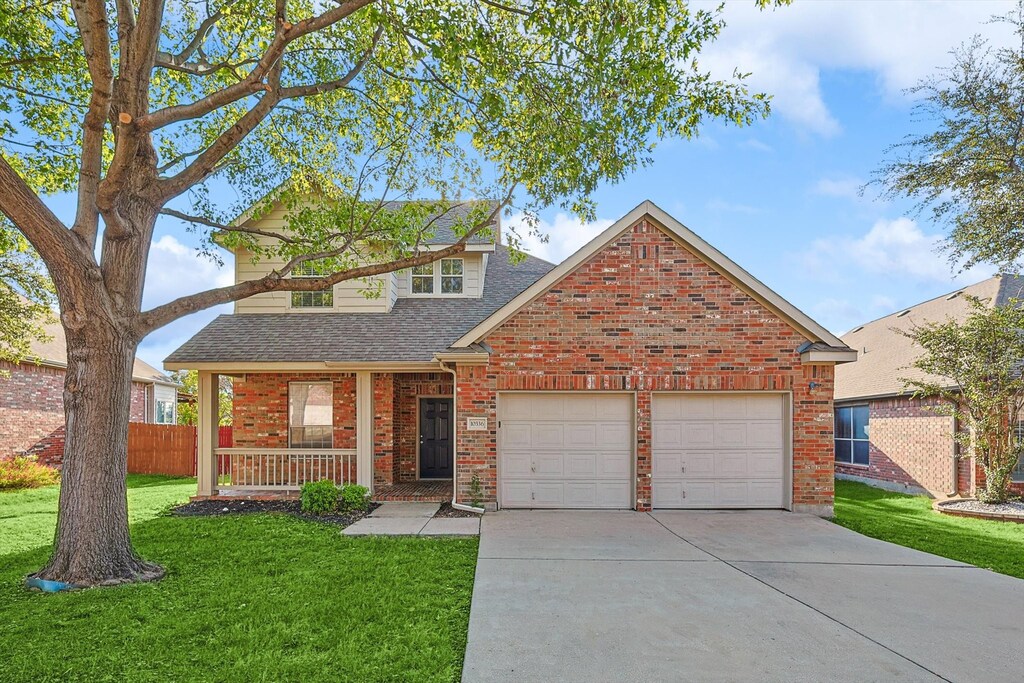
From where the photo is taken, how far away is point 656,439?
10312 millimetres

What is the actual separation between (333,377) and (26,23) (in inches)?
305

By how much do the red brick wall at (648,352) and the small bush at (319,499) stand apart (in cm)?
231

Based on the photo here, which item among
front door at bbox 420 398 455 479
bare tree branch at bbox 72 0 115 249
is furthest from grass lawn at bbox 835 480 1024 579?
bare tree branch at bbox 72 0 115 249

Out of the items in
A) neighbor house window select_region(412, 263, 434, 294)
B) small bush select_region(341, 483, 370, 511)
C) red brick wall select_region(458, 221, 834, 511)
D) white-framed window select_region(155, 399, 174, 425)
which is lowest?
small bush select_region(341, 483, 370, 511)

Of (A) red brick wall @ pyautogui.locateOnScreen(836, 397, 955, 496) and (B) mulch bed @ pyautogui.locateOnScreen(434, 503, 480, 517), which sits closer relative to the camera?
(B) mulch bed @ pyautogui.locateOnScreen(434, 503, 480, 517)

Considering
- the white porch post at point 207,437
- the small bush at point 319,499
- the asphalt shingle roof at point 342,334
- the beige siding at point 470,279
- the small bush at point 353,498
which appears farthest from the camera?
the beige siding at point 470,279

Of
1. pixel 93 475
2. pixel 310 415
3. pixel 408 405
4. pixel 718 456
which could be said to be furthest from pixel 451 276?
pixel 93 475

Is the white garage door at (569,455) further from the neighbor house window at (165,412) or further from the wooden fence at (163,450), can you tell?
the neighbor house window at (165,412)

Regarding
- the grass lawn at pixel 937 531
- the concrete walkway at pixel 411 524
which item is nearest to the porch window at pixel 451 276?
the concrete walkway at pixel 411 524

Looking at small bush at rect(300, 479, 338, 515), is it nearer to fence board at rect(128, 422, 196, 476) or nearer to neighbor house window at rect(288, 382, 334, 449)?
neighbor house window at rect(288, 382, 334, 449)

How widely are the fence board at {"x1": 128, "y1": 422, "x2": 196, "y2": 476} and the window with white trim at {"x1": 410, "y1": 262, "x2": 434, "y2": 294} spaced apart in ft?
29.5

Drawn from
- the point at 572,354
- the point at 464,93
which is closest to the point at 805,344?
the point at 572,354

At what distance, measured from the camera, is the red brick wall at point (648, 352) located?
1017 centimetres

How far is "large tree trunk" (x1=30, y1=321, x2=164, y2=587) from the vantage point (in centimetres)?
617
